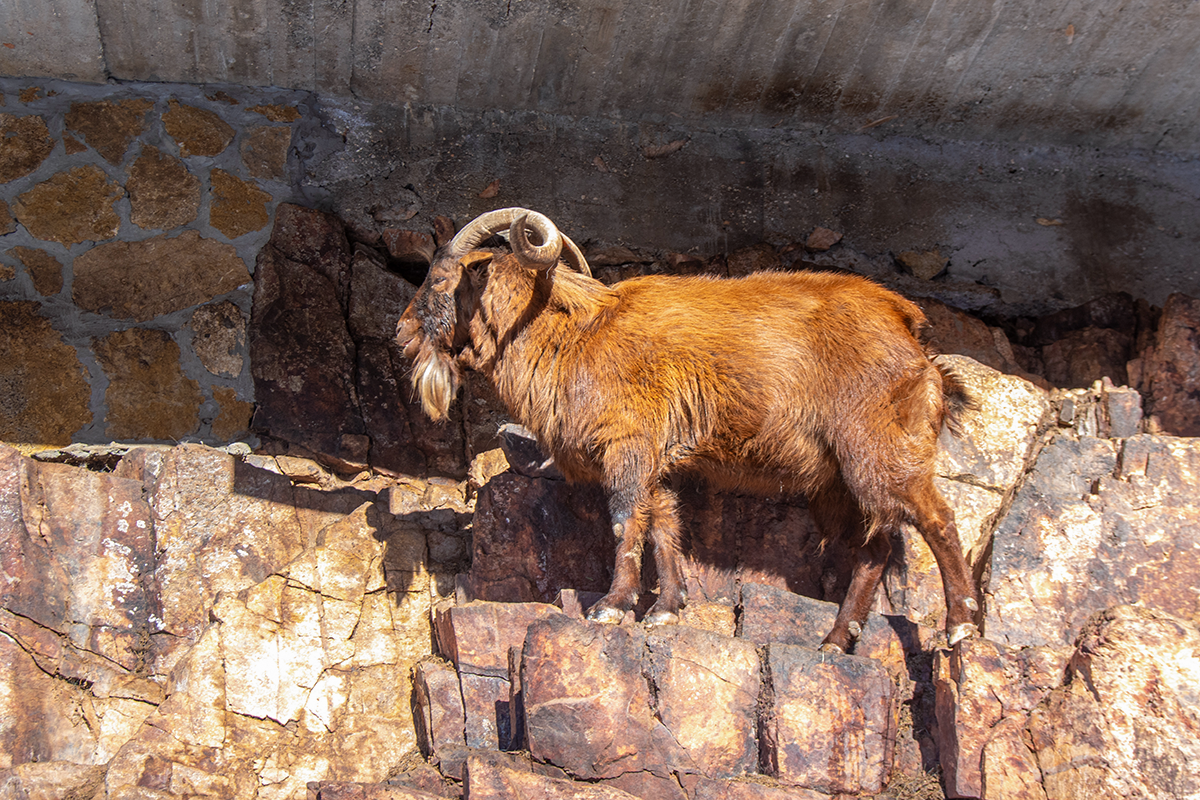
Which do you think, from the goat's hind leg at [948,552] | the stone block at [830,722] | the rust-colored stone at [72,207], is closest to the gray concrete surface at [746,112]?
the rust-colored stone at [72,207]

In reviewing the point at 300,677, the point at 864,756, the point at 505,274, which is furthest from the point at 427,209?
the point at 864,756

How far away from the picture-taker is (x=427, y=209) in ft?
18.2

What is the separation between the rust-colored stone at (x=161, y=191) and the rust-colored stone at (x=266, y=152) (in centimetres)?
31

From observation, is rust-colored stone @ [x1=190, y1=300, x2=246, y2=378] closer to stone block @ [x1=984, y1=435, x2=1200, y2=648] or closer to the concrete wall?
the concrete wall

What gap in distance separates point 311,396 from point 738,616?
252cm

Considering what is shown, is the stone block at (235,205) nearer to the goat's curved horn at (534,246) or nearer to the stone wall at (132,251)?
the stone wall at (132,251)

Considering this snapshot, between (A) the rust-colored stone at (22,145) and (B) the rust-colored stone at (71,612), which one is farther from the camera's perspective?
(A) the rust-colored stone at (22,145)

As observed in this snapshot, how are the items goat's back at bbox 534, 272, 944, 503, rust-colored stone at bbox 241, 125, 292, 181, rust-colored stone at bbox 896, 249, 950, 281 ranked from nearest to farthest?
goat's back at bbox 534, 272, 944, 503 < rust-colored stone at bbox 241, 125, 292, 181 < rust-colored stone at bbox 896, 249, 950, 281

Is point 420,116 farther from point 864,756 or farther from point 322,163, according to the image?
point 864,756

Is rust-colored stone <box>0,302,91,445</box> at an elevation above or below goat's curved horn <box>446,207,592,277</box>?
below

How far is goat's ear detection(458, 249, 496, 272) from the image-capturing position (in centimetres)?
464

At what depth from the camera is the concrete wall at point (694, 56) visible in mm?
5035

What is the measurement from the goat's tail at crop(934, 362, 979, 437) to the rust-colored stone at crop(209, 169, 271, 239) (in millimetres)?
3681

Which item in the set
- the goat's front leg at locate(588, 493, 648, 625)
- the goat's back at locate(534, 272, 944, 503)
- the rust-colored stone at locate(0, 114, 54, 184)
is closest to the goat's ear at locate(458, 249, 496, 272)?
the goat's back at locate(534, 272, 944, 503)
